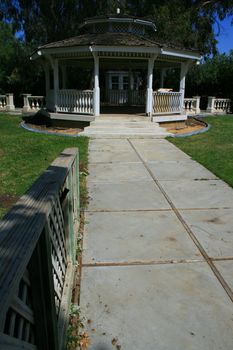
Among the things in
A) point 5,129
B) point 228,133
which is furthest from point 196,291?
point 5,129

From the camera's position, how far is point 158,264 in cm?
362

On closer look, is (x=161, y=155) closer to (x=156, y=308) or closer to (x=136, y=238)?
(x=136, y=238)

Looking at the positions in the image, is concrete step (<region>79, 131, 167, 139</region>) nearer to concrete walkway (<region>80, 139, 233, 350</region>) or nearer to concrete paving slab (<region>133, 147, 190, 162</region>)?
concrete paving slab (<region>133, 147, 190, 162</region>)

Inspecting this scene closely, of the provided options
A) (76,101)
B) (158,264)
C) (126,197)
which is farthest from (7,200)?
(76,101)

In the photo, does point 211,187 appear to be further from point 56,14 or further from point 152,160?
point 56,14

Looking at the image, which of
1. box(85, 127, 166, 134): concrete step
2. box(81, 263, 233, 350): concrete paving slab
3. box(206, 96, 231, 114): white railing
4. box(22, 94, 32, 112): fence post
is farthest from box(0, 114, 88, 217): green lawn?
box(206, 96, 231, 114): white railing

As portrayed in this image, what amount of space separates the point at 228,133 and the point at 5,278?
13.9 metres

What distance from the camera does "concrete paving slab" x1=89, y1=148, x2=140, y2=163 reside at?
8.75 metres

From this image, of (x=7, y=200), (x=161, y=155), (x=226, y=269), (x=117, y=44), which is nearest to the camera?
(x=226, y=269)

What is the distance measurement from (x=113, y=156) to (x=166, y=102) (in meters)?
7.30

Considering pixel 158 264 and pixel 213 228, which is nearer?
pixel 158 264

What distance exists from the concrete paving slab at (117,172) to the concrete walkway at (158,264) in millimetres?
86

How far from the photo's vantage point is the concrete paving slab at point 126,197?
5367 millimetres

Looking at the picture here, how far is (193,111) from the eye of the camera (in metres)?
22.9
